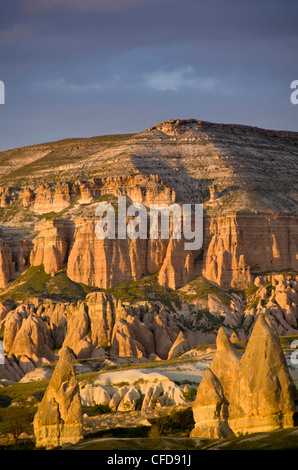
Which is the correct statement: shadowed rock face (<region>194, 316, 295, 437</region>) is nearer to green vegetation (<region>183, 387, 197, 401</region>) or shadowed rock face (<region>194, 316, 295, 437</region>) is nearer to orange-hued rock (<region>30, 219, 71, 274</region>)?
green vegetation (<region>183, 387, 197, 401</region>)

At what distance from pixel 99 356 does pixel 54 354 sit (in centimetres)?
867

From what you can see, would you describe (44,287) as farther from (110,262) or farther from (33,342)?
(33,342)

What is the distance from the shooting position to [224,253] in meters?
153

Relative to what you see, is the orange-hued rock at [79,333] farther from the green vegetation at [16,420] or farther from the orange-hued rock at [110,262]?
the green vegetation at [16,420]

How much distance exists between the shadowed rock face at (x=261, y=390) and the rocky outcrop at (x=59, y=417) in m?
7.10

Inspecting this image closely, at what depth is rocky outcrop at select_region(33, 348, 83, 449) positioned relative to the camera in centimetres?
4784

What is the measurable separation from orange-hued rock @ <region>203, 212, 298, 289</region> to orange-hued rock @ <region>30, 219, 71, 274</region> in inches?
1060

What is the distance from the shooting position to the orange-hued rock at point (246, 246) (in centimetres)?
15200

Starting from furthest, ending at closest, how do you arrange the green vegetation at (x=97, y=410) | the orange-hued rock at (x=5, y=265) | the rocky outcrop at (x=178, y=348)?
the orange-hued rock at (x=5, y=265), the rocky outcrop at (x=178, y=348), the green vegetation at (x=97, y=410)

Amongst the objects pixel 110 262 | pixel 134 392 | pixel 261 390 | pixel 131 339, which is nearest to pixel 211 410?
pixel 261 390

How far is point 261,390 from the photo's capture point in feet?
139

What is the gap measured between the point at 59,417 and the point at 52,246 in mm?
116501

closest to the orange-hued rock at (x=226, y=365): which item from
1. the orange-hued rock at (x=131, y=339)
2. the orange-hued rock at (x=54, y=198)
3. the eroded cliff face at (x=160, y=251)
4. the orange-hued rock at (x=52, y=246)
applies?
the eroded cliff face at (x=160, y=251)
